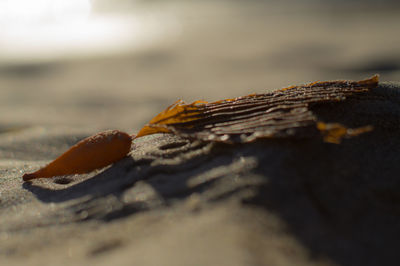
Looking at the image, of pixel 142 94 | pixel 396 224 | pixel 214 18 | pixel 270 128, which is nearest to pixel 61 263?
pixel 270 128

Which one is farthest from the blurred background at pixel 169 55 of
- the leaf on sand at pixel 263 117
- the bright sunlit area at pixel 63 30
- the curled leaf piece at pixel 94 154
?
the leaf on sand at pixel 263 117

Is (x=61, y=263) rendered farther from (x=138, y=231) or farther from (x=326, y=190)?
(x=326, y=190)

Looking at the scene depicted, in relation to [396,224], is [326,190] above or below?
above

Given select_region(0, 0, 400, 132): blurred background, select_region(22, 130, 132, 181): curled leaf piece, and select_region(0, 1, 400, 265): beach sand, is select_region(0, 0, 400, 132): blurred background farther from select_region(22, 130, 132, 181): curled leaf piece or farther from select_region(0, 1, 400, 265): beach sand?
select_region(0, 1, 400, 265): beach sand

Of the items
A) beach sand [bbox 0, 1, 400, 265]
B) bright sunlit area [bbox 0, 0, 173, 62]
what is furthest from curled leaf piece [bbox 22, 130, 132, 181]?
bright sunlit area [bbox 0, 0, 173, 62]

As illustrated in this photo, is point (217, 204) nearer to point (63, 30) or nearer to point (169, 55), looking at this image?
point (169, 55)

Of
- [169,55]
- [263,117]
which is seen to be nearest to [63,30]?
[169,55]

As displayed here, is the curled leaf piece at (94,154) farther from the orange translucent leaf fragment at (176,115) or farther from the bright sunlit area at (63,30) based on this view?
the bright sunlit area at (63,30)
